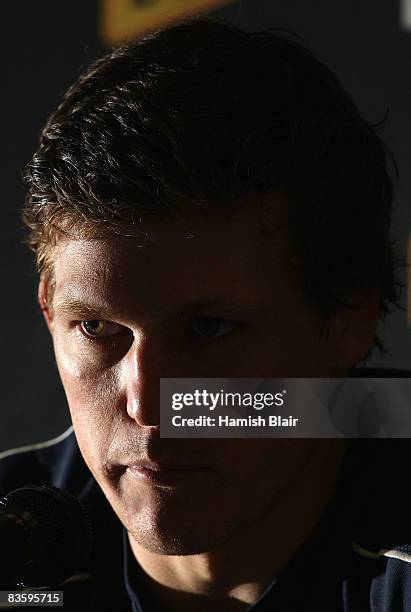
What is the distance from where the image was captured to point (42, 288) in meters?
0.97

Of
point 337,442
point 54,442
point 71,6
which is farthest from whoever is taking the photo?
point 71,6

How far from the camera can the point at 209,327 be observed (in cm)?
80

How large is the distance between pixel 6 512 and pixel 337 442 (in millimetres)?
391

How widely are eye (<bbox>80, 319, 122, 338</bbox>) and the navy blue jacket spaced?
257mm

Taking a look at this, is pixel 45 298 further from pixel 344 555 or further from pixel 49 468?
pixel 344 555

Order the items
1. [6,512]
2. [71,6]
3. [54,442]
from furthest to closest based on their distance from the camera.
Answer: [71,6]
[54,442]
[6,512]

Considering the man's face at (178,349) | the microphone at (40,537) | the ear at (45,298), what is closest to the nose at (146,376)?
the man's face at (178,349)

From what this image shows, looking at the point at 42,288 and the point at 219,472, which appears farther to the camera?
the point at 42,288

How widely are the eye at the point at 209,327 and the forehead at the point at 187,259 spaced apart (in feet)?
0.10

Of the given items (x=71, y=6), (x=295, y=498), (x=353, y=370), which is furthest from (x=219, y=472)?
(x=71, y=6)

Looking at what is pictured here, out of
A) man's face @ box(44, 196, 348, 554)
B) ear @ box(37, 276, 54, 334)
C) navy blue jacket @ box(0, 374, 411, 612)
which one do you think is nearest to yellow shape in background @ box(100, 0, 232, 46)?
ear @ box(37, 276, 54, 334)

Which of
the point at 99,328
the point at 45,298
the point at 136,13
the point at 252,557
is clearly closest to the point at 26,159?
the point at 136,13

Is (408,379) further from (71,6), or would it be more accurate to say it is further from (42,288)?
(71,6)

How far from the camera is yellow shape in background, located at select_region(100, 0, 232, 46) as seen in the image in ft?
4.38
